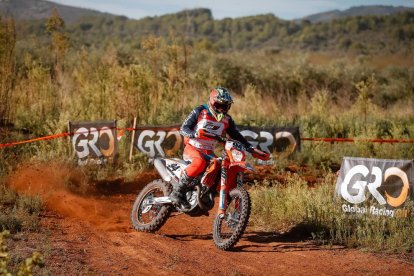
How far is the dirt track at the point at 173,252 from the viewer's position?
6355 mm

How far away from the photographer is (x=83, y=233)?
25.6 feet

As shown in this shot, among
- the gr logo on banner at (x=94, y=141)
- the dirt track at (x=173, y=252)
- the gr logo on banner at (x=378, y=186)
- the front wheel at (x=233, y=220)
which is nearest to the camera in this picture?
the dirt track at (x=173, y=252)

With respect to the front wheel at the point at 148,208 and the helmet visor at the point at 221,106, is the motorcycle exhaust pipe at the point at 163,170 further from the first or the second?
the helmet visor at the point at 221,106

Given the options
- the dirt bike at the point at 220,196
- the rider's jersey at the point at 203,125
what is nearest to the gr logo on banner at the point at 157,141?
the dirt bike at the point at 220,196

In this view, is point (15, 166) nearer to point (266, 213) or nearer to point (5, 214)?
point (5, 214)

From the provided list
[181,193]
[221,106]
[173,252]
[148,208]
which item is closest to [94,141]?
[148,208]

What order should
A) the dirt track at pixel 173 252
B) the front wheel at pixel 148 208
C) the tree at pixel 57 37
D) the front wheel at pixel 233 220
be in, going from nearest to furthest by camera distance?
the dirt track at pixel 173 252 < the front wheel at pixel 233 220 < the front wheel at pixel 148 208 < the tree at pixel 57 37

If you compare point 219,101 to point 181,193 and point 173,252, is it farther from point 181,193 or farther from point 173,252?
point 173,252

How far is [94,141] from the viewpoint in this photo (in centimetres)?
1299

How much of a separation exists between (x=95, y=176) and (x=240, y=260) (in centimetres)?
614

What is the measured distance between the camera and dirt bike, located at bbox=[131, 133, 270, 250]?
286 inches

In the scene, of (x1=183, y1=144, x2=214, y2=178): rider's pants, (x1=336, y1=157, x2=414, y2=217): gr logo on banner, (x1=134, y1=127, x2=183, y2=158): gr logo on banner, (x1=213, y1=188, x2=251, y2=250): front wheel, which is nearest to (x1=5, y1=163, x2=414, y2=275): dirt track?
(x1=213, y1=188, x2=251, y2=250): front wheel

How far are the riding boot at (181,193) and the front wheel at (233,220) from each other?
1.87 ft

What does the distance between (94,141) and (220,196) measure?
245 inches
